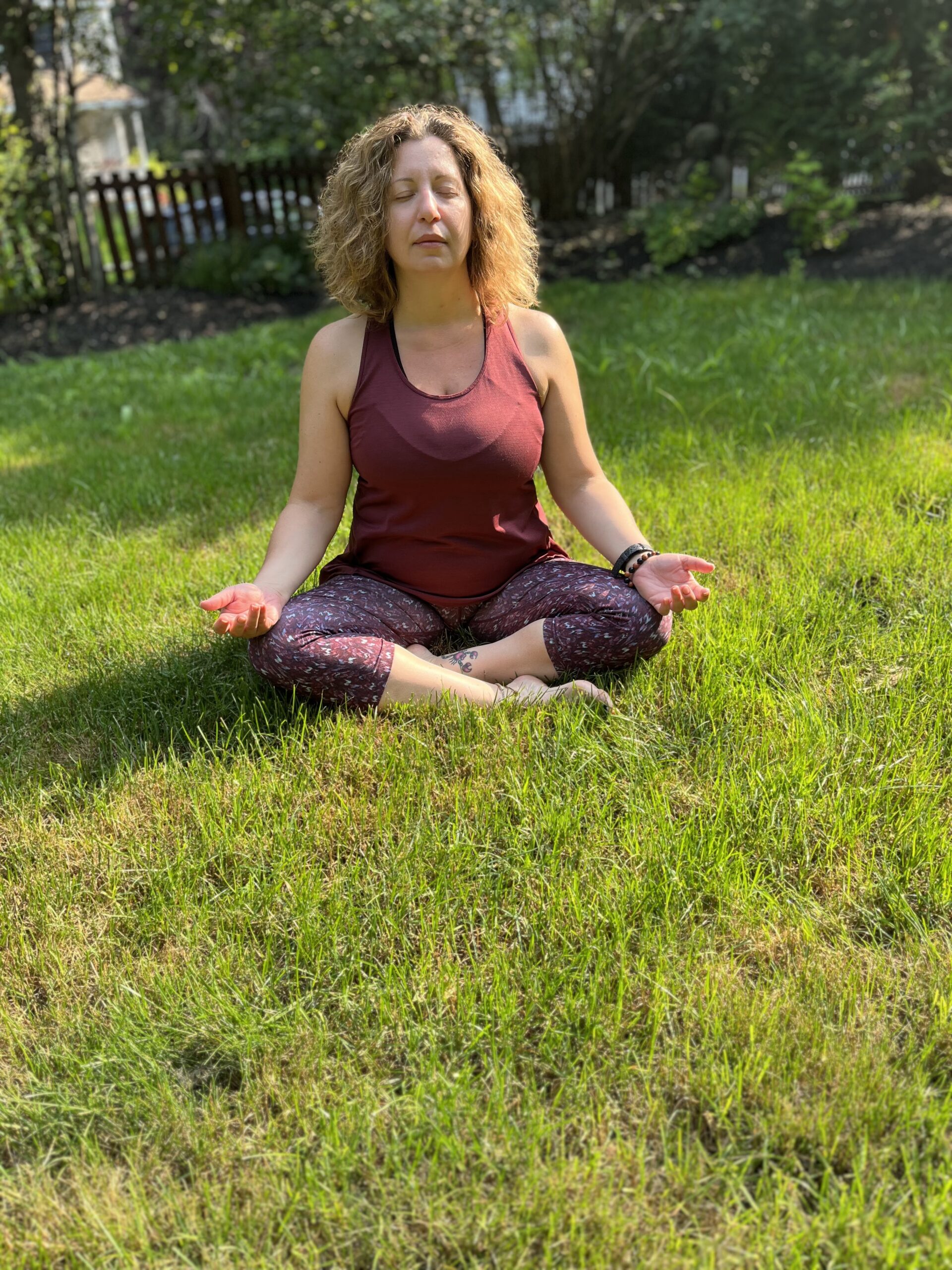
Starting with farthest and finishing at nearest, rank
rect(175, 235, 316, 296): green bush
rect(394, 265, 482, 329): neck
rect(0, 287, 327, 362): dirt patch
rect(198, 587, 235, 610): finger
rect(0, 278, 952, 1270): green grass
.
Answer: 1. rect(175, 235, 316, 296): green bush
2. rect(0, 287, 327, 362): dirt patch
3. rect(394, 265, 482, 329): neck
4. rect(198, 587, 235, 610): finger
5. rect(0, 278, 952, 1270): green grass

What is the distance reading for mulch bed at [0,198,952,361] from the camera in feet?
26.0

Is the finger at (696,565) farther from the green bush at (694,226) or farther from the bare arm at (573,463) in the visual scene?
the green bush at (694,226)

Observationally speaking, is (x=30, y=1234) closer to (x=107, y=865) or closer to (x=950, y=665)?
(x=107, y=865)

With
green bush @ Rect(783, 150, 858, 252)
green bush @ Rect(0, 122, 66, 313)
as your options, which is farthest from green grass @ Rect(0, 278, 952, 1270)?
green bush @ Rect(0, 122, 66, 313)

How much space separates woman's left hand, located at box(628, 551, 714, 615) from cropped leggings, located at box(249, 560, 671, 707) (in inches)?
1.4

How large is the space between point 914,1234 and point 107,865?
1.48m

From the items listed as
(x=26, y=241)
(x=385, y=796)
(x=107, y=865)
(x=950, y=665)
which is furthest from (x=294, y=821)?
(x=26, y=241)

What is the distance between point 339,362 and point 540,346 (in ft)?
1.66

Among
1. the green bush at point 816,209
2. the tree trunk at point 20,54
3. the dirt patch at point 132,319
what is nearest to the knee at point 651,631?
the dirt patch at point 132,319

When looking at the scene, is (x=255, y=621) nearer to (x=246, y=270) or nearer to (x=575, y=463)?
(x=575, y=463)

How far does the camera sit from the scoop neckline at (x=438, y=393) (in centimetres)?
250

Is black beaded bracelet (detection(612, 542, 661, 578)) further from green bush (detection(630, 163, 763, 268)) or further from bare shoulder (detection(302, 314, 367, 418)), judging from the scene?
green bush (detection(630, 163, 763, 268))

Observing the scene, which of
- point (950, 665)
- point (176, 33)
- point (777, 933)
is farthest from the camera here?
point (176, 33)

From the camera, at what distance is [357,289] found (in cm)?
256
